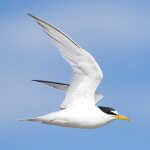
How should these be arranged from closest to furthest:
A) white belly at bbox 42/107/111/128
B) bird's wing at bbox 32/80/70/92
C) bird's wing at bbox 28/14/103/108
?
bird's wing at bbox 28/14/103/108
white belly at bbox 42/107/111/128
bird's wing at bbox 32/80/70/92

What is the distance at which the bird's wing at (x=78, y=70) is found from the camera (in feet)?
54.2

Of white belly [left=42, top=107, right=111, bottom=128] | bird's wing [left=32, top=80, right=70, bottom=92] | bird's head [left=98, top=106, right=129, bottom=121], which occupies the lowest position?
white belly [left=42, top=107, right=111, bottom=128]

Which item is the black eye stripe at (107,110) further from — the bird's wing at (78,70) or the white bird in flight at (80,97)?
the bird's wing at (78,70)

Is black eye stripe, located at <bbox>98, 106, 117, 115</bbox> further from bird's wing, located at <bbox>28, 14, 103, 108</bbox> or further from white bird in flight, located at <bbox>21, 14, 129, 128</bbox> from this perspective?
bird's wing, located at <bbox>28, 14, 103, 108</bbox>

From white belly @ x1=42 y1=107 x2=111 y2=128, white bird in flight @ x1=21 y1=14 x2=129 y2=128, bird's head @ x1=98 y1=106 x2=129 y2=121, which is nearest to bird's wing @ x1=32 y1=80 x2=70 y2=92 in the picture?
white bird in flight @ x1=21 y1=14 x2=129 y2=128

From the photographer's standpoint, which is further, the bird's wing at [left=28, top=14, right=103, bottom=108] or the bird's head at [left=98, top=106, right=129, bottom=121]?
the bird's head at [left=98, top=106, right=129, bottom=121]

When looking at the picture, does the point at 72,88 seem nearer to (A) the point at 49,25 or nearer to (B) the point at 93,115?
(B) the point at 93,115

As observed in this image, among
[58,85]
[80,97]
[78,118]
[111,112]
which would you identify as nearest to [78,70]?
[80,97]

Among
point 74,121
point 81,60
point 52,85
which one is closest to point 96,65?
point 81,60

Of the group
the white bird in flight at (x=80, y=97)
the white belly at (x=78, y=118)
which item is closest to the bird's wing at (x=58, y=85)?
the white bird in flight at (x=80, y=97)

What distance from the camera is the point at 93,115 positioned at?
17.8m

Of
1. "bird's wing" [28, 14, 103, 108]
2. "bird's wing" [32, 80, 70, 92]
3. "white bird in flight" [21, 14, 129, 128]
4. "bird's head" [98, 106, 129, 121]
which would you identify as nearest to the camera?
"bird's wing" [28, 14, 103, 108]

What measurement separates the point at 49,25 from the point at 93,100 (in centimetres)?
325

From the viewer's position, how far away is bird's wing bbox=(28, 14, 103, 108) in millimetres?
16516
